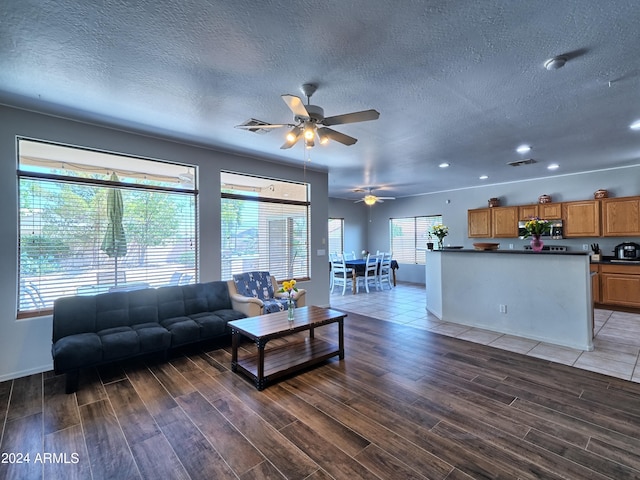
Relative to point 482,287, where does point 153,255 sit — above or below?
above

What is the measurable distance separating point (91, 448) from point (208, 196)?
3.27 meters

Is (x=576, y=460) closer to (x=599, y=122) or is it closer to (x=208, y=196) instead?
(x=599, y=122)

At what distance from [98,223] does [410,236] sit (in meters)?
8.14

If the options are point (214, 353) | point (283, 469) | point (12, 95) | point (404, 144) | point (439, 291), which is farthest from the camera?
point (439, 291)

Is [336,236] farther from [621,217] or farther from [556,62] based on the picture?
[556,62]

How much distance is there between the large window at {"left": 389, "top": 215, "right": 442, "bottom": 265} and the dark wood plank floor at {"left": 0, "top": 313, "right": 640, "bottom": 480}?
6.05 meters

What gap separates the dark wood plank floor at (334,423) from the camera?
1.84m

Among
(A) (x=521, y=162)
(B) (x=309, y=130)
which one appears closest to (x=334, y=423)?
(B) (x=309, y=130)

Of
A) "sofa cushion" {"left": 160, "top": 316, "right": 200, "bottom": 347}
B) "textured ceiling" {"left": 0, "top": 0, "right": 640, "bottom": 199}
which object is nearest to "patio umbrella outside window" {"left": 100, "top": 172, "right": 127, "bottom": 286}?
"textured ceiling" {"left": 0, "top": 0, "right": 640, "bottom": 199}

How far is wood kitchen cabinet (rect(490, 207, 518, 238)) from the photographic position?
23.1 ft

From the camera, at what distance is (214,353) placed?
149 inches

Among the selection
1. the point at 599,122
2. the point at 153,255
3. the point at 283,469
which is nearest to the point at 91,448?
the point at 283,469

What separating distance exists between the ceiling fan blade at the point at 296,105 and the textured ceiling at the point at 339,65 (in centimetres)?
32

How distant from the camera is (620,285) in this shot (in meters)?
5.53
